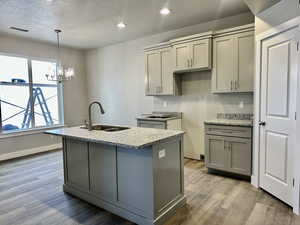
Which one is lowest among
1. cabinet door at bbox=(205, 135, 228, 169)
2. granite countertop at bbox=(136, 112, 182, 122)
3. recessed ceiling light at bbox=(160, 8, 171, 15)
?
cabinet door at bbox=(205, 135, 228, 169)

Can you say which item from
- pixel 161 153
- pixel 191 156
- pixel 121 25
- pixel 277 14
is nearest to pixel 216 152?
pixel 191 156

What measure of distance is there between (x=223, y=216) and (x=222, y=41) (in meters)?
2.75

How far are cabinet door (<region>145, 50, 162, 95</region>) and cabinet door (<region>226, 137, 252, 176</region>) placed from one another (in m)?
1.91

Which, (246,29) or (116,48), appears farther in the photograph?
(116,48)

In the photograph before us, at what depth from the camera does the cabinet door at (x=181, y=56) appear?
12.6 ft

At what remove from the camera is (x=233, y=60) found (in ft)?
11.1

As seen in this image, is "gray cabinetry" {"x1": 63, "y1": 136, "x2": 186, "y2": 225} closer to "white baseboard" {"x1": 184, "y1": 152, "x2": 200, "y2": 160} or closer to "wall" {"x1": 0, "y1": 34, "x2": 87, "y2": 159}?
"white baseboard" {"x1": 184, "y1": 152, "x2": 200, "y2": 160}

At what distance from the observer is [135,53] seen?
504cm

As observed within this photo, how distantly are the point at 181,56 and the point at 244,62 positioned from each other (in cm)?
116

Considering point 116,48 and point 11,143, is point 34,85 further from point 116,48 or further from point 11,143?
point 116,48

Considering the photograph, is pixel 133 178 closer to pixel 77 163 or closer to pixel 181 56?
pixel 77 163

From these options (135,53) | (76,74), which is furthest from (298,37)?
(76,74)

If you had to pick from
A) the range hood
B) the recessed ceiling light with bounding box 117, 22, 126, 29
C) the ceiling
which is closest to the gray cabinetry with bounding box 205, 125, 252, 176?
the range hood

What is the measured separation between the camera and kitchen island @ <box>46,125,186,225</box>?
6.61 feet
